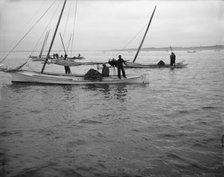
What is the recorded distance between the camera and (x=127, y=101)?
14.8 metres

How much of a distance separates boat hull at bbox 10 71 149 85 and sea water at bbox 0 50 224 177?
6.21 metres

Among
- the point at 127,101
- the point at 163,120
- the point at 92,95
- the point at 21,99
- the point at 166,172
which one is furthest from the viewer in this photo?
the point at 92,95

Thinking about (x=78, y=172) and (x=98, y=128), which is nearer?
(x=78, y=172)

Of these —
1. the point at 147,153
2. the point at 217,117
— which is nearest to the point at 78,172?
the point at 147,153

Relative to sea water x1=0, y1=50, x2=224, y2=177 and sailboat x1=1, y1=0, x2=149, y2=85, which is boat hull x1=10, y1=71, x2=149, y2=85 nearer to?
sailboat x1=1, y1=0, x2=149, y2=85

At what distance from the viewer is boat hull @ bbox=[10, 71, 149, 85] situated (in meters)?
21.3

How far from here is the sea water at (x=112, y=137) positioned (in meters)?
6.17

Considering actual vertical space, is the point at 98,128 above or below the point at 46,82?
below

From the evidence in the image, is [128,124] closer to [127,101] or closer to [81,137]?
[81,137]

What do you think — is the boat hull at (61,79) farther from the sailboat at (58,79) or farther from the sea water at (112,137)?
the sea water at (112,137)

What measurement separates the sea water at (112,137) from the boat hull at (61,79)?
621 centimetres

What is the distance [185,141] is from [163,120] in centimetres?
258

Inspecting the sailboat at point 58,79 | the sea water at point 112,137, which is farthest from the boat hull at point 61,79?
the sea water at point 112,137

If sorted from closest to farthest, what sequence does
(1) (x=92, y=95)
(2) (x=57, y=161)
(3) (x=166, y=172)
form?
(3) (x=166, y=172), (2) (x=57, y=161), (1) (x=92, y=95)
